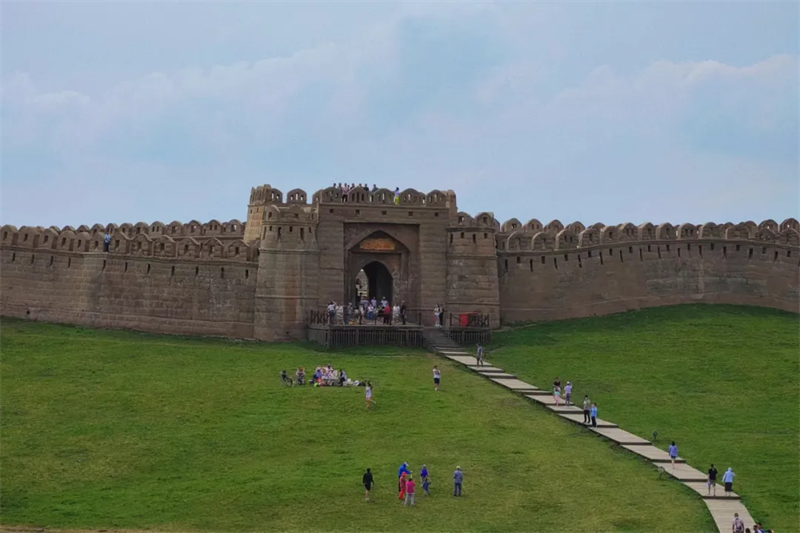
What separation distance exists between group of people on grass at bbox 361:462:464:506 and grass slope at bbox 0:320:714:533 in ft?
0.93

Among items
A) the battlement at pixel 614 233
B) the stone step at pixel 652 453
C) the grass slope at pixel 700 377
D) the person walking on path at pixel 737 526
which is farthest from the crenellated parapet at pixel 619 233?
the person walking on path at pixel 737 526

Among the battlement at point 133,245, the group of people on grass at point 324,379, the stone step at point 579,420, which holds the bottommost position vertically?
the stone step at point 579,420

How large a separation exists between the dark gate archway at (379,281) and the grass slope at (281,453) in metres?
9.49

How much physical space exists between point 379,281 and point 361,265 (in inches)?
92.4

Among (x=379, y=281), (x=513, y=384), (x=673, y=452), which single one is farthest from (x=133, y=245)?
(x=673, y=452)

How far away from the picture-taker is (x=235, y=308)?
47438mm

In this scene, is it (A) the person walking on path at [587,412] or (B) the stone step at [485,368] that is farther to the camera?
(B) the stone step at [485,368]

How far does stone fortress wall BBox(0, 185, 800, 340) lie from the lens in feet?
156

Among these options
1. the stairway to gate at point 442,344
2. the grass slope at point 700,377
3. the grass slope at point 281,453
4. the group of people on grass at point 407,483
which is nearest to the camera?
the grass slope at point 281,453

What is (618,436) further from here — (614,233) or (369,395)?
(614,233)

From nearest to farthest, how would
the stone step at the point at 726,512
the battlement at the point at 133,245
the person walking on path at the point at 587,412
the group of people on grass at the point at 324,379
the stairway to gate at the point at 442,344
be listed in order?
the stone step at the point at 726,512, the person walking on path at the point at 587,412, the group of people on grass at the point at 324,379, the stairway to gate at the point at 442,344, the battlement at the point at 133,245

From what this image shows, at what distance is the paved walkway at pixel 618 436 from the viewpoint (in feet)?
89.5

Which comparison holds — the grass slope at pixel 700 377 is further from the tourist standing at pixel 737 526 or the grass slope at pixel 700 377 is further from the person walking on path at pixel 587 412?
the tourist standing at pixel 737 526

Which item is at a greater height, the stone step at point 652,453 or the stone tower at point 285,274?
the stone tower at point 285,274
